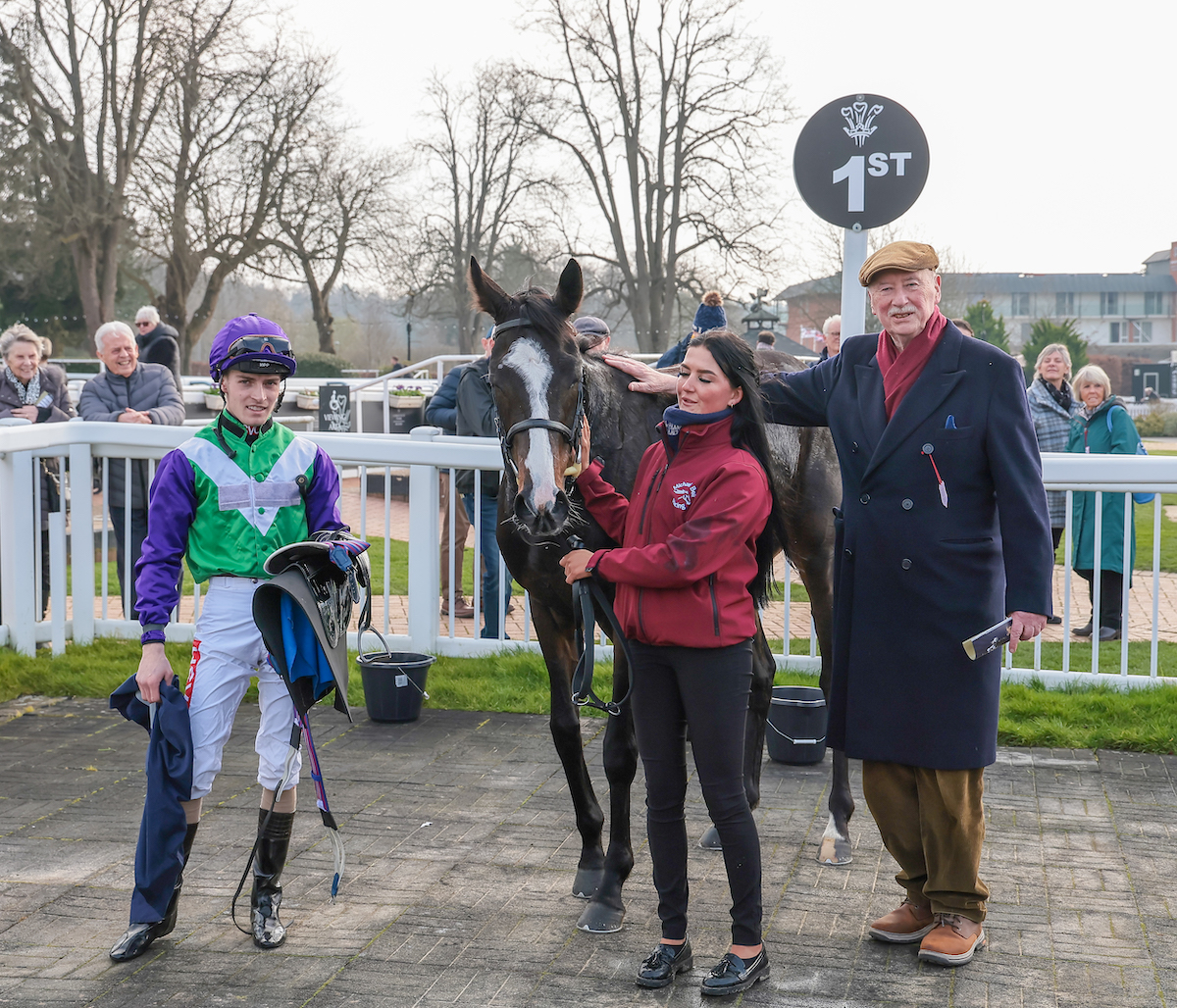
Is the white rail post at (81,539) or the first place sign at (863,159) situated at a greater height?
the first place sign at (863,159)

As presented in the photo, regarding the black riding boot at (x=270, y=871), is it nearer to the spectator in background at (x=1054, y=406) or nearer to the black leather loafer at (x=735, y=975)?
the black leather loafer at (x=735, y=975)

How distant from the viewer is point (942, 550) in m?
3.27

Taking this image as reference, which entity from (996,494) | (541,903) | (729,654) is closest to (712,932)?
(541,903)

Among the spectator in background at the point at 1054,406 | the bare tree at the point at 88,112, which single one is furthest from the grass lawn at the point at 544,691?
the bare tree at the point at 88,112

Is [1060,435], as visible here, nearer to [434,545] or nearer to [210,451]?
[434,545]

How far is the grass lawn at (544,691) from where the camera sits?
547 centimetres

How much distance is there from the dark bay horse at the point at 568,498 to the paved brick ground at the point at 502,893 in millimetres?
161

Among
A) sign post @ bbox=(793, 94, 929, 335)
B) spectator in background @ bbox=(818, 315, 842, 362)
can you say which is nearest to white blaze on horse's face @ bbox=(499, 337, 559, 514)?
sign post @ bbox=(793, 94, 929, 335)

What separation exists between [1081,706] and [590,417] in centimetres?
336

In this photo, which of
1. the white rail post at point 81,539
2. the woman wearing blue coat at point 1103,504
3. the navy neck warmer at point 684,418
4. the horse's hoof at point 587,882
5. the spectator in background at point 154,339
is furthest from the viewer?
the spectator in background at point 154,339

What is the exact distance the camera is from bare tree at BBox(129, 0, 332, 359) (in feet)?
98.8

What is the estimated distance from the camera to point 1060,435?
8.19 metres

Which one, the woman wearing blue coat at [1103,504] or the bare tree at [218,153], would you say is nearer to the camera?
the woman wearing blue coat at [1103,504]

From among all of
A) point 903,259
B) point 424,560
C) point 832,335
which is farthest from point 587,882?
point 832,335
